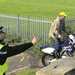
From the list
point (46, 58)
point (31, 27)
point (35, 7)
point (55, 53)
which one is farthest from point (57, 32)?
point (35, 7)

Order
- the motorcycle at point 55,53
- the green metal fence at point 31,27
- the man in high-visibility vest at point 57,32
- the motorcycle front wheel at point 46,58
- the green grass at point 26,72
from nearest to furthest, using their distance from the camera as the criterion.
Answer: the green grass at point 26,72
the motorcycle front wheel at point 46,58
the motorcycle at point 55,53
the man in high-visibility vest at point 57,32
the green metal fence at point 31,27

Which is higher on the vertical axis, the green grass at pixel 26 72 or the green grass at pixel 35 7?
the green grass at pixel 35 7

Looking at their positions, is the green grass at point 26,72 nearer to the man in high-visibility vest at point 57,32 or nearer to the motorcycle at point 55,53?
the motorcycle at point 55,53

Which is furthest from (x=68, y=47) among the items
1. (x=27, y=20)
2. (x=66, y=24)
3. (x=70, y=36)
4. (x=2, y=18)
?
(x=2, y=18)

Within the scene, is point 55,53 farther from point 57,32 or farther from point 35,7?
point 35,7

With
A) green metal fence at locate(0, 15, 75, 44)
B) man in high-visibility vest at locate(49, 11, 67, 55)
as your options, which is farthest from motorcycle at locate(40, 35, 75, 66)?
green metal fence at locate(0, 15, 75, 44)

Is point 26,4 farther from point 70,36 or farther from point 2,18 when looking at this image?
point 70,36

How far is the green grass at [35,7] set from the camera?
27.5m

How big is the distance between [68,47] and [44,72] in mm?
3699

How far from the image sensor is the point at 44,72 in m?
11.9

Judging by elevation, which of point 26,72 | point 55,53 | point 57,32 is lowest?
point 26,72

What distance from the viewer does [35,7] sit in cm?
3095

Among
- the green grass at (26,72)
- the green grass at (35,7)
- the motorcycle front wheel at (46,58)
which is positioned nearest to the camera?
the green grass at (26,72)

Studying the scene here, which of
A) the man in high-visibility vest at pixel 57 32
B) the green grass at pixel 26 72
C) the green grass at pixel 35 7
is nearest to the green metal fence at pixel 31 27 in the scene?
the man in high-visibility vest at pixel 57 32
